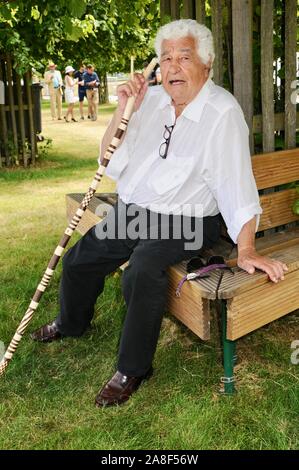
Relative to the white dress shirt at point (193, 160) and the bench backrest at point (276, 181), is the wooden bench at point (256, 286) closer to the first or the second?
the bench backrest at point (276, 181)

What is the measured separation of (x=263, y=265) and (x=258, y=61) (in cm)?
139

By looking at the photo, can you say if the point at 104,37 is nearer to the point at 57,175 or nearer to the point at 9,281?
the point at 57,175

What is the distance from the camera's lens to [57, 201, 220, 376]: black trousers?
101 inches

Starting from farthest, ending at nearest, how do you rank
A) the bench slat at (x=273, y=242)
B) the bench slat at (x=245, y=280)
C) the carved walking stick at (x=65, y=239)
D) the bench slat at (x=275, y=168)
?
the bench slat at (x=275, y=168), the bench slat at (x=273, y=242), the carved walking stick at (x=65, y=239), the bench slat at (x=245, y=280)

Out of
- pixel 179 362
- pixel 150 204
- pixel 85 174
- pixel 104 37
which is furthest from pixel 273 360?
pixel 104 37

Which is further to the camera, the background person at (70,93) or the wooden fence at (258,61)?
the background person at (70,93)

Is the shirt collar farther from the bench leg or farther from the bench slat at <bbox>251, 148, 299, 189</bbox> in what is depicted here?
the bench leg

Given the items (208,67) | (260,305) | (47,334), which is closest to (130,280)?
(260,305)

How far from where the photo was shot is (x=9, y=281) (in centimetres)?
417

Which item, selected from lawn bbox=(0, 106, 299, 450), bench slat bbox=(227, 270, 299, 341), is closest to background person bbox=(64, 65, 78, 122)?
lawn bbox=(0, 106, 299, 450)

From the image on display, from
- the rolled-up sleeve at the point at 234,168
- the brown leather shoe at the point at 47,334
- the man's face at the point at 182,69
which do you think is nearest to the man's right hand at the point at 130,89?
the man's face at the point at 182,69

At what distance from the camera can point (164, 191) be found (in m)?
2.78

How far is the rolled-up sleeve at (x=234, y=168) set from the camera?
2.63 metres
